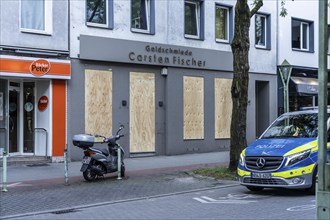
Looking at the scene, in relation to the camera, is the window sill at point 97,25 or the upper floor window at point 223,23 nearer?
the window sill at point 97,25

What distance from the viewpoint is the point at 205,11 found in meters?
20.0

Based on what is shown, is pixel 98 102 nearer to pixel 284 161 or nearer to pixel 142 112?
pixel 142 112

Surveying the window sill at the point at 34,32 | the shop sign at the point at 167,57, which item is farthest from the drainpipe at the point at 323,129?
the shop sign at the point at 167,57

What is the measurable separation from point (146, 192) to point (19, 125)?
6.98 meters

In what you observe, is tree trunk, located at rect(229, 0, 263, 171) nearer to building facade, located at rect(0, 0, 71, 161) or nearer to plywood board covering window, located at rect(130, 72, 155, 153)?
plywood board covering window, located at rect(130, 72, 155, 153)

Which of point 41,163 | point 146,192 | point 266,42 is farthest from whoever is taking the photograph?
point 266,42

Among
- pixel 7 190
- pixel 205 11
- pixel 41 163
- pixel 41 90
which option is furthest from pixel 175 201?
pixel 205 11

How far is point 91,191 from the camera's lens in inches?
428

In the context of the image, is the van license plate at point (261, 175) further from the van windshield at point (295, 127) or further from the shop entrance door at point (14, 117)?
the shop entrance door at point (14, 117)

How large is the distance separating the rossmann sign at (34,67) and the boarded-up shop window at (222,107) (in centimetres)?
715

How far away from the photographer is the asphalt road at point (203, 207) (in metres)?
8.06

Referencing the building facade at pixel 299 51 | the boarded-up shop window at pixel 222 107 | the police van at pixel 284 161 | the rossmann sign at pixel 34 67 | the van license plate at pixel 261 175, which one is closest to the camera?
the police van at pixel 284 161

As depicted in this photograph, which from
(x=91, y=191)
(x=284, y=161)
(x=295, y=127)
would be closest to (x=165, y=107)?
(x=91, y=191)

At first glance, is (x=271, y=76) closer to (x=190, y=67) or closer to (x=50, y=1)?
(x=190, y=67)
